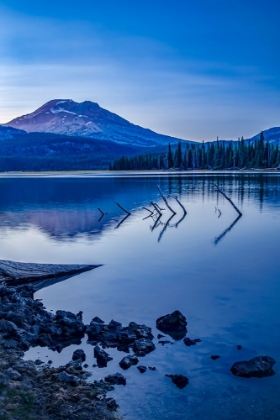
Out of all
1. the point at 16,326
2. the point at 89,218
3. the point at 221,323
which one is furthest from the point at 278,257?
the point at 89,218

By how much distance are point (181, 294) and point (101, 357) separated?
5.42 metres

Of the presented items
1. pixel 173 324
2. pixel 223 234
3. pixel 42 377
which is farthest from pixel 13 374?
pixel 223 234

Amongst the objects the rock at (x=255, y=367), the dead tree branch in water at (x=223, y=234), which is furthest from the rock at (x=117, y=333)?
the dead tree branch in water at (x=223, y=234)

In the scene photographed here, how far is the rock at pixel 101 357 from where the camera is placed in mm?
9281

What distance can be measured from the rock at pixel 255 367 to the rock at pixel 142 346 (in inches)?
75.5

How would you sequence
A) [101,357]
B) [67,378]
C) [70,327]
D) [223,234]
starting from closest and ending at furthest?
Answer: [67,378] < [101,357] < [70,327] < [223,234]

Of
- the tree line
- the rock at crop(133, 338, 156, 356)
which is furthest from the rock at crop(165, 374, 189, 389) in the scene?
the tree line

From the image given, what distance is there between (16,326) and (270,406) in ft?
20.1

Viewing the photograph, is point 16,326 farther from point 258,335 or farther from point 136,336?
point 258,335

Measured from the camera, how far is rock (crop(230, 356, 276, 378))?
28.6 ft

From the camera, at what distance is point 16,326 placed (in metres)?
10.7

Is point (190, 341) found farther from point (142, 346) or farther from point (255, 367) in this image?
point (255, 367)

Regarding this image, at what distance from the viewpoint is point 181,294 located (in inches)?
565

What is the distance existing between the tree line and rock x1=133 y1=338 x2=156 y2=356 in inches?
5856
